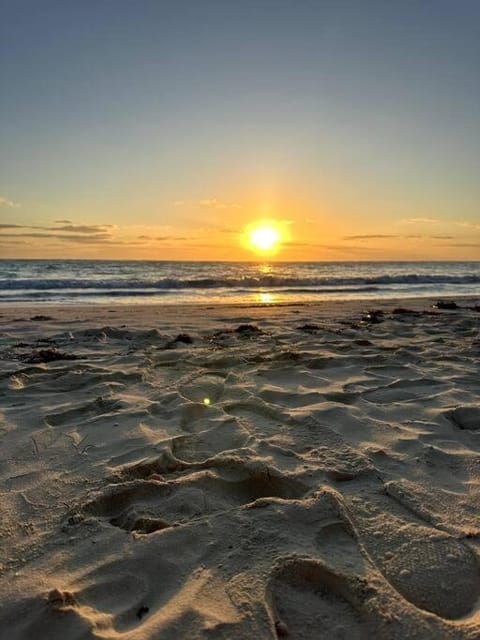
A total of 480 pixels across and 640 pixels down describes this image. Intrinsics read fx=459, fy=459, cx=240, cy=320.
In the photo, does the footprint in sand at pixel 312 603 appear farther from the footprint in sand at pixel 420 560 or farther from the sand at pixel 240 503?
the footprint in sand at pixel 420 560

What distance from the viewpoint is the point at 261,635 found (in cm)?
163

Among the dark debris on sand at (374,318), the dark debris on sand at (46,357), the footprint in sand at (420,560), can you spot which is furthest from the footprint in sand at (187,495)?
the dark debris on sand at (374,318)

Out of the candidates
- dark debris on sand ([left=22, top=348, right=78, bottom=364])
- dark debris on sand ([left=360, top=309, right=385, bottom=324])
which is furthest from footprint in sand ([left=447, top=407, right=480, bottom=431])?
dark debris on sand ([left=360, top=309, right=385, bottom=324])

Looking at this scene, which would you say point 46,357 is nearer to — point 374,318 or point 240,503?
point 240,503

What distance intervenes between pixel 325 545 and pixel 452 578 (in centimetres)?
53

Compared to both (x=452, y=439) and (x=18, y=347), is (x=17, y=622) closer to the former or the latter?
(x=452, y=439)

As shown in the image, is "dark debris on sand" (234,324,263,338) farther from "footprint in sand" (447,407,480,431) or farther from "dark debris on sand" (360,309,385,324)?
"footprint in sand" (447,407,480,431)

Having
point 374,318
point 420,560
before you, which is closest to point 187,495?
point 420,560

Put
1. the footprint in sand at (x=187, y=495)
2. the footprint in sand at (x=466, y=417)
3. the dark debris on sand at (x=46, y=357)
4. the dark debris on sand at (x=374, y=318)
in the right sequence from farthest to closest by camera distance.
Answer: the dark debris on sand at (x=374, y=318)
the dark debris on sand at (x=46, y=357)
the footprint in sand at (x=466, y=417)
the footprint in sand at (x=187, y=495)

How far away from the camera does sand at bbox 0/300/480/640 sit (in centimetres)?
175

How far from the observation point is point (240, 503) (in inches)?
97.3

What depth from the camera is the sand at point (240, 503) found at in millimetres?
1751

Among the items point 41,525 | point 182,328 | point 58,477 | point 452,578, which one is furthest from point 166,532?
point 182,328

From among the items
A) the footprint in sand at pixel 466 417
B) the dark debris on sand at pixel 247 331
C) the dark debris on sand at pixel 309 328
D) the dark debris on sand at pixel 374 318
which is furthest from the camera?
the dark debris on sand at pixel 374 318
